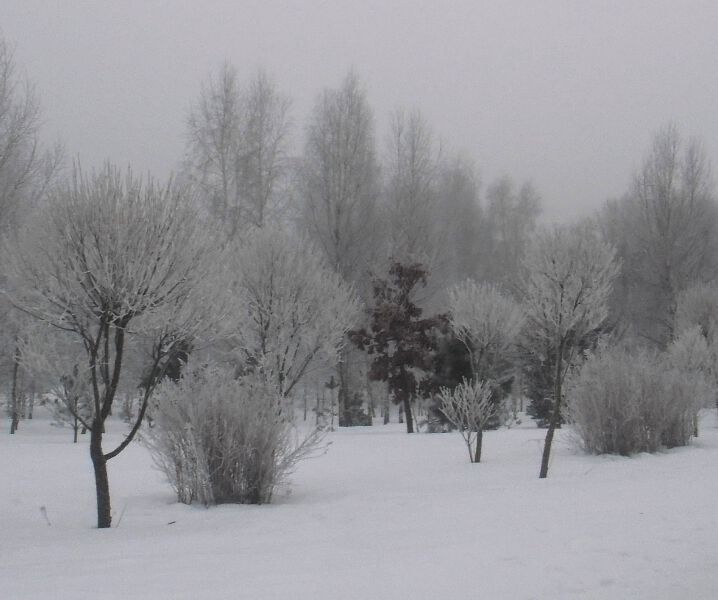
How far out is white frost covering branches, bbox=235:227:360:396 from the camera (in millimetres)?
15820

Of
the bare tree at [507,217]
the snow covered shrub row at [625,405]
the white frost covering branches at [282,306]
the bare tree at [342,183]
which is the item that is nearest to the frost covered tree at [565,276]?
the snow covered shrub row at [625,405]

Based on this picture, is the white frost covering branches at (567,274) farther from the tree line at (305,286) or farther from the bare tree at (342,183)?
the bare tree at (342,183)

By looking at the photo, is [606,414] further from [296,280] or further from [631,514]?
[296,280]

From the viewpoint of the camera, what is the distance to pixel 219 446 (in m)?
6.42

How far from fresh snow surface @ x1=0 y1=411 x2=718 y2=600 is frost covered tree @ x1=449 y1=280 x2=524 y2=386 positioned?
27.7 ft

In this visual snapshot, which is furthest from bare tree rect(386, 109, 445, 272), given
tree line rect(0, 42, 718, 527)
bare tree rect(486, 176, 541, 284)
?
bare tree rect(486, 176, 541, 284)

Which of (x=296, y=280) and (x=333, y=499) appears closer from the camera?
(x=333, y=499)

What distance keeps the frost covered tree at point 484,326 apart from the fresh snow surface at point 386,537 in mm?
8457

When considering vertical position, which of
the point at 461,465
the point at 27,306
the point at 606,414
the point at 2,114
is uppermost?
the point at 2,114

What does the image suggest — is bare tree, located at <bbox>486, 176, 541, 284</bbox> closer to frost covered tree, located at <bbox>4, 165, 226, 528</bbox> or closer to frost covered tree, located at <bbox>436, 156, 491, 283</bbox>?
frost covered tree, located at <bbox>436, 156, 491, 283</bbox>

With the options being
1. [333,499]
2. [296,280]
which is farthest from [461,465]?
[296,280]

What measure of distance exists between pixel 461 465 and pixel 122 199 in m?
6.51

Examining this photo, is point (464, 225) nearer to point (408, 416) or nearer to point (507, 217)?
point (507, 217)

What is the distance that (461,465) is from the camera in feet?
31.1
